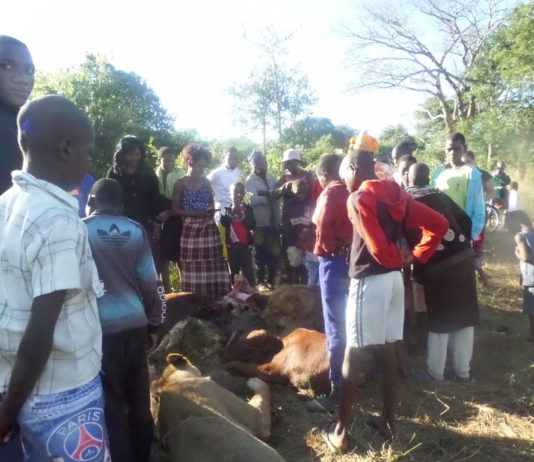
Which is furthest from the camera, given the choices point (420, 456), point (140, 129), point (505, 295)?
point (140, 129)

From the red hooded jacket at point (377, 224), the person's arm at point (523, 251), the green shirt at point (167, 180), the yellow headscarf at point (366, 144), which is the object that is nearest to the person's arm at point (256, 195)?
the green shirt at point (167, 180)

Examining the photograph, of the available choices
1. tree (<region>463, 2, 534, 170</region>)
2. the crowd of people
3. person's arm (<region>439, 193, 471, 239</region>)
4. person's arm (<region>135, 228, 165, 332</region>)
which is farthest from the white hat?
tree (<region>463, 2, 534, 170</region>)

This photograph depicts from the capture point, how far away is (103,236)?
2508 millimetres

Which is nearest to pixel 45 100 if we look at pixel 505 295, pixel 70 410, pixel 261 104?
pixel 70 410

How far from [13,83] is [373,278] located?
2.10 meters

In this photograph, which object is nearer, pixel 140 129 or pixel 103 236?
pixel 103 236

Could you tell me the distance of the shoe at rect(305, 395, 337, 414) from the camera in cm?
350

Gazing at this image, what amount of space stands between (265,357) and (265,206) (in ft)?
8.19

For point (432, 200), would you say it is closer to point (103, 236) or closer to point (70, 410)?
point (103, 236)

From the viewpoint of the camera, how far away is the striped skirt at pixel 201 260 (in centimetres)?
530

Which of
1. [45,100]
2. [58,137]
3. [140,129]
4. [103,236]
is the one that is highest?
[140,129]

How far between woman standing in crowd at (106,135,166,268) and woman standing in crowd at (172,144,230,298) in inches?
14.8

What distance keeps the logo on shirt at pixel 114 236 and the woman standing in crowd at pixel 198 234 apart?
271cm

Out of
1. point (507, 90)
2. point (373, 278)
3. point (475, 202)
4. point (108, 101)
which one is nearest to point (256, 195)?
point (475, 202)
